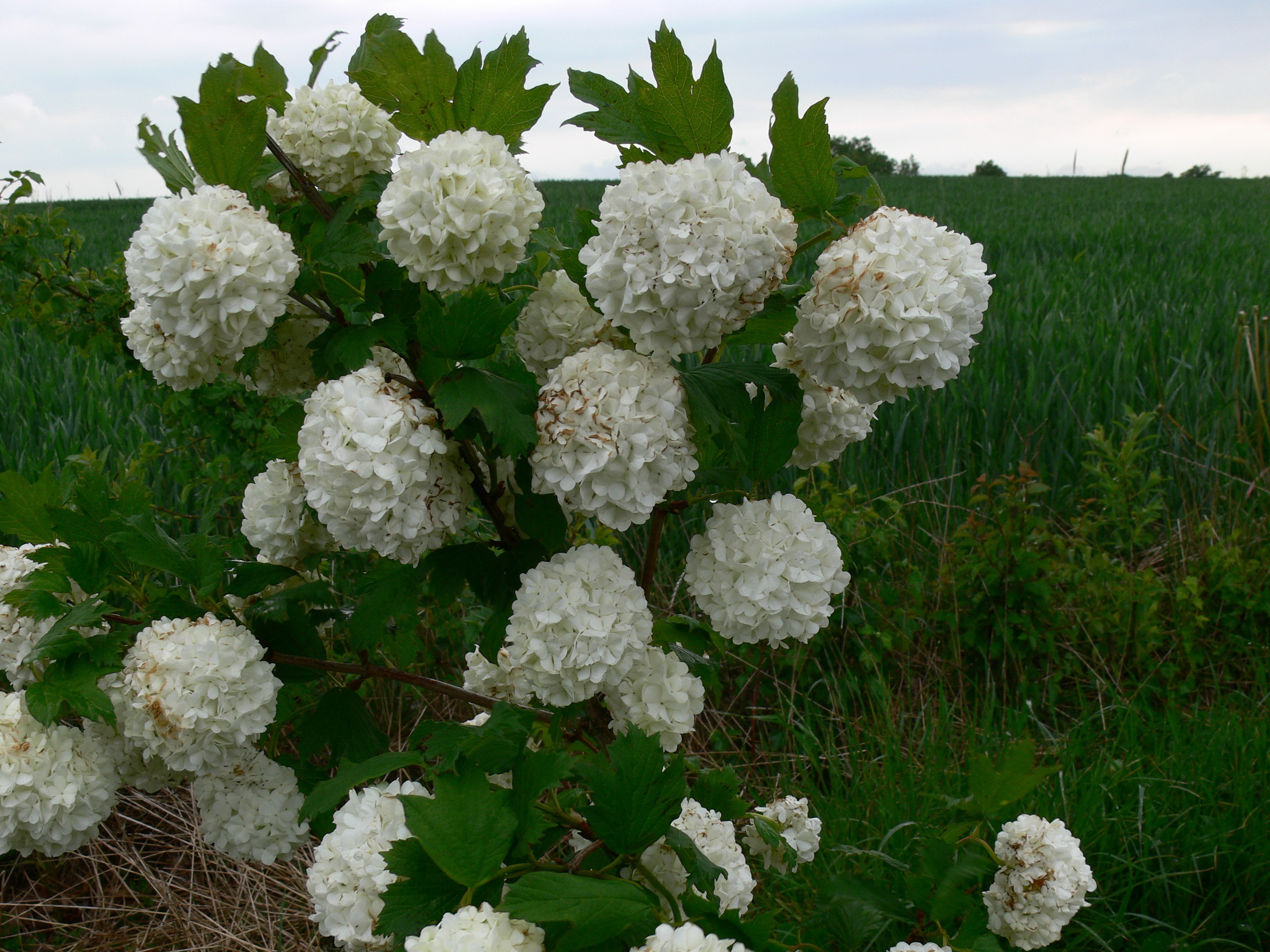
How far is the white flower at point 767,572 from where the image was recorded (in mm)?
1152

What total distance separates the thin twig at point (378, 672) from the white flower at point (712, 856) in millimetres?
243

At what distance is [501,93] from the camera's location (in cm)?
115

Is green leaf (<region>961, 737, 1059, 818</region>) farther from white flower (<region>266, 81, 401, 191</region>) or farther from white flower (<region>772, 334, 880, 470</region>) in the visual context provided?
white flower (<region>266, 81, 401, 191</region>)

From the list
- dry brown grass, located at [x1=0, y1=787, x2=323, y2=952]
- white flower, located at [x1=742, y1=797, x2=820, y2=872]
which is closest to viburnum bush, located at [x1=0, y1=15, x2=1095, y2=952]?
white flower, located at [x1=742, y1=797, x2=820, y2=872]

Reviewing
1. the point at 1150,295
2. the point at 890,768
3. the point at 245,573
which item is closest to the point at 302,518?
the point at 245,573

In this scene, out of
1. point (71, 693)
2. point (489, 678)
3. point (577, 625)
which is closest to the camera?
point (577, 625)

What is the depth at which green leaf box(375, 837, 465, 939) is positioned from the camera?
3.16 feet

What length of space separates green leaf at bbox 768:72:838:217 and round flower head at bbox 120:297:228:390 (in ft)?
2.39

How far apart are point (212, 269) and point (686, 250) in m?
0.52

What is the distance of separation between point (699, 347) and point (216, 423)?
2.26 m

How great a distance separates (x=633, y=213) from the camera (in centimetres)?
100

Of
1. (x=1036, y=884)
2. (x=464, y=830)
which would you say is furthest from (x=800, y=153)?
(x=1036, y=884)

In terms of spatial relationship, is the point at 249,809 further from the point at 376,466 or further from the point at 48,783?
the point at 376,466

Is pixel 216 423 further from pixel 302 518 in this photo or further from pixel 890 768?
pixel 890 768
